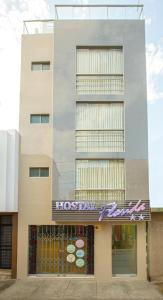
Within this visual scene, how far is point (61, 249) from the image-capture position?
2058cm

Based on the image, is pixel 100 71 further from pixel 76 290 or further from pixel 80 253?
pixel 76 290

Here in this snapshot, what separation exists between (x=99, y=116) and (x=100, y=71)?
2.61 metres

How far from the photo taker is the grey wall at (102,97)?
797 inches

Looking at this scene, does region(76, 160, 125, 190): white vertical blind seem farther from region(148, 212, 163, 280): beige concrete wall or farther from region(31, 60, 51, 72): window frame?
region(31, 60, 51, 72): window frame

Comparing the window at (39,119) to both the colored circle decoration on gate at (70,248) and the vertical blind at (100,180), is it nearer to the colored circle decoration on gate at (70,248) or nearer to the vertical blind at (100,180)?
the vertical blind at (100,180)

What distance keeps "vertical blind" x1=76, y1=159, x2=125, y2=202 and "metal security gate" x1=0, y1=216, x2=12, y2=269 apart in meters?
5.17

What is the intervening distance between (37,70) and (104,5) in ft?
17.9

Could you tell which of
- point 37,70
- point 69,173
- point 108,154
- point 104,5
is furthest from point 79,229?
point 104,5

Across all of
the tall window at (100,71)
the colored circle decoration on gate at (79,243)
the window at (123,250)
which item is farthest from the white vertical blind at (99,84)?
the colored circle decoration on gate at (79,243)

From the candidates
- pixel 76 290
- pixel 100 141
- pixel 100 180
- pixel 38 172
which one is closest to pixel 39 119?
pixel 38 172

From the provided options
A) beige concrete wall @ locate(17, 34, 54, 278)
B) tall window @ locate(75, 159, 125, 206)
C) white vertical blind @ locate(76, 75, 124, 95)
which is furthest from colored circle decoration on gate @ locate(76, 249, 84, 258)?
white vertical blind @ locate(76, 75, 124, 95)

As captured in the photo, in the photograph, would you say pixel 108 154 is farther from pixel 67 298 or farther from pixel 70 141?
pixel 67 298

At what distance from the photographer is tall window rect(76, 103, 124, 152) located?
20.7 m

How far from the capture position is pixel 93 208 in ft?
64.9
